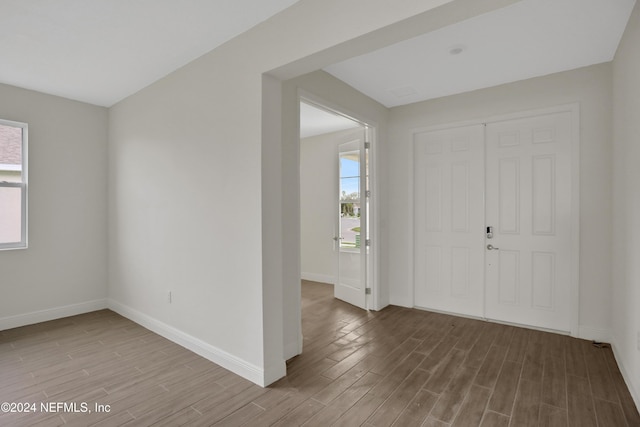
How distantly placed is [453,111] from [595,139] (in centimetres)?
143

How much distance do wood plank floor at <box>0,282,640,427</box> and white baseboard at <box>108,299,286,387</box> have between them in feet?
0.19

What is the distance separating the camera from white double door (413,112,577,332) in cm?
341

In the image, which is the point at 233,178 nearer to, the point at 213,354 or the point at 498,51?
the point at 213,354

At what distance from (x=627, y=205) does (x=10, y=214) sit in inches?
235

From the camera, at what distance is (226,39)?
2.69 meters

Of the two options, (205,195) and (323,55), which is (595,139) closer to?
(323,55)

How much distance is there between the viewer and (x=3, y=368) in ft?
9.03

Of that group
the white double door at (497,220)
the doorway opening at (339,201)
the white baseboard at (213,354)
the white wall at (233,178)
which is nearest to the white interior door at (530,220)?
the white double door at (497,220)

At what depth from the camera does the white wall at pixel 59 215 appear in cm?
374

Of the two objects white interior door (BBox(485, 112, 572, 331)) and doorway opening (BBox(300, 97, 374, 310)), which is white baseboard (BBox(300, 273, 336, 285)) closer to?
doorway opening (BBox(300, 97, 374, 310))

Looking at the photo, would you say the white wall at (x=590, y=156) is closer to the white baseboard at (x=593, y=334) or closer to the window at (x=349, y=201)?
the white baseboard at (x=593, y=334)

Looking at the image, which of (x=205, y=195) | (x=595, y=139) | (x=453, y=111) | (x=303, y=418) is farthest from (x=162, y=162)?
(x=595, y=139)

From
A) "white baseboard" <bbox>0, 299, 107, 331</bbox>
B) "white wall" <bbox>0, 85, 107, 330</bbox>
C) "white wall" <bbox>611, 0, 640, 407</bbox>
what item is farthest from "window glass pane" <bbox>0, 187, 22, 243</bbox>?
"white wall" <bbox>611, 0, 640, 407</bbox>

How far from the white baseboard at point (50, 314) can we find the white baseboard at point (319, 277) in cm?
307
